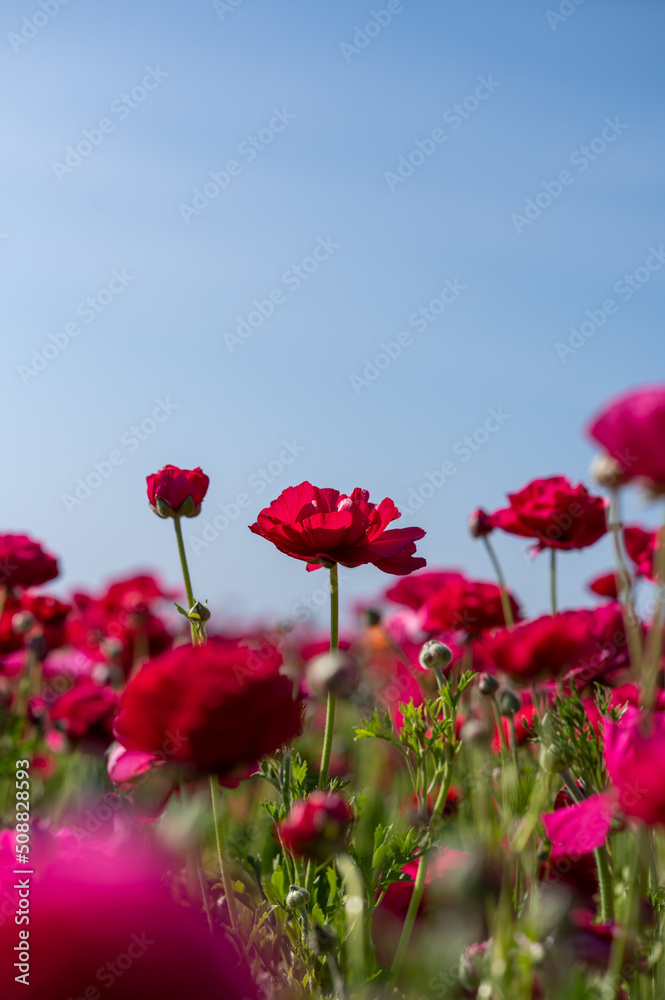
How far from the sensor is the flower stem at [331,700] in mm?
729

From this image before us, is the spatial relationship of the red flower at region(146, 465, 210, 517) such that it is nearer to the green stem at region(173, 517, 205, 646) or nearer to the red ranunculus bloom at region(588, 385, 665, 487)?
the green stem at region(173, 517, 205, 646)

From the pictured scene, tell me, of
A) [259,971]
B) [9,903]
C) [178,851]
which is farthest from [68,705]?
[9,903]

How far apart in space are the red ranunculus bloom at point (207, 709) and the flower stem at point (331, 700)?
179 mm

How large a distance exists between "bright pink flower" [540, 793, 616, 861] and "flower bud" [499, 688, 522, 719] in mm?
252

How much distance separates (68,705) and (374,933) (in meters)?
0.86

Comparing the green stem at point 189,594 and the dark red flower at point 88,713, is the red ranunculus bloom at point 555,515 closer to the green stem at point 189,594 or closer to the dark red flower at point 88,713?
the green stem at point 189,594

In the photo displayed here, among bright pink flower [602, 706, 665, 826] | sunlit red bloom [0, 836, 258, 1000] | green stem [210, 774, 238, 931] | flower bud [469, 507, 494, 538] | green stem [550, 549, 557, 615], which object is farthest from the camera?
flower bud [469, 507, 494, 538]

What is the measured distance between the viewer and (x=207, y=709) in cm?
51

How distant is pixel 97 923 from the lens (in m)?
0.26

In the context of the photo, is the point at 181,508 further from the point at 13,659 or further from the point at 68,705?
the point at 13,659

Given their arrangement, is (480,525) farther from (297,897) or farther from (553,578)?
(297,897)

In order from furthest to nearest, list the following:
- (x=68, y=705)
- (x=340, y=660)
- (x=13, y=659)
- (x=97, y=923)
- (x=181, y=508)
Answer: (x=13, y=659)
(x=68, y=705)
(x=181, y=508)
(x=340, y=660)
(x=97, y=923)

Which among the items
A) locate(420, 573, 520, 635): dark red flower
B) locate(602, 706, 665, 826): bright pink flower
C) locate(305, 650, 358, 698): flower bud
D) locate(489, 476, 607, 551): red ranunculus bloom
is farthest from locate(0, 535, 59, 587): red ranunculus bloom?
locate(602, 706, 665, 826): bright pink flower

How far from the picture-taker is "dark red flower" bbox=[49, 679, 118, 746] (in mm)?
1511
